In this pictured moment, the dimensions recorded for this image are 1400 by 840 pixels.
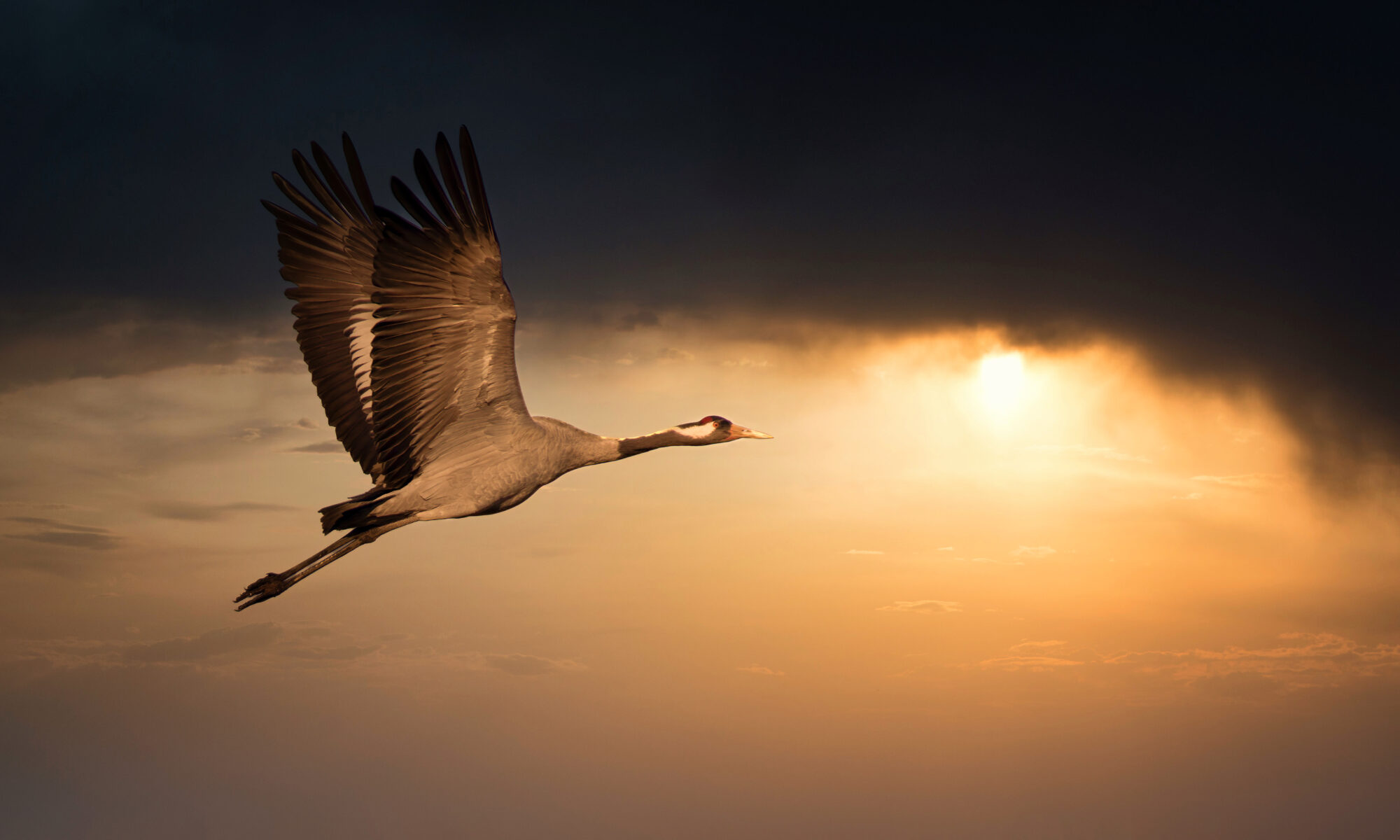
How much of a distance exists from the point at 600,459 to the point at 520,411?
0.93 m

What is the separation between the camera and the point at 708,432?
8305 mm

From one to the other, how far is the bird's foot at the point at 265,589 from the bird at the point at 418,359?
1 centimetres

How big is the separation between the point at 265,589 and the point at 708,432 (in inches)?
163

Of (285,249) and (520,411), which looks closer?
(520,411)

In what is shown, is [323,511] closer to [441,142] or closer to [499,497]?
[499,497]

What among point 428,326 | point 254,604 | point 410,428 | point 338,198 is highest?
point 338,198

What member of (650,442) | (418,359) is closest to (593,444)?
(650,442)

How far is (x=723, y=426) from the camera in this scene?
8367 millimetres

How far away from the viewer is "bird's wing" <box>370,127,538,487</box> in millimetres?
6512

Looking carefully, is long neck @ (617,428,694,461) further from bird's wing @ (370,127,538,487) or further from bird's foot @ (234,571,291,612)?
bird's foot @ (234,571,291,612)

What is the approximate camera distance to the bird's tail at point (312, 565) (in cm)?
773

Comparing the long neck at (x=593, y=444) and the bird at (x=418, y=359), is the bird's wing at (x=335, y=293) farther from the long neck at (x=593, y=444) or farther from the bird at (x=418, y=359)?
the long neck at (x=593, y=444)

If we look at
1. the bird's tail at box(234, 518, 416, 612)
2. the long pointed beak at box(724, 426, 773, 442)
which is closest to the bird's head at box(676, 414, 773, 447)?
the long pointed beak at box(724, 426, 773, 442)

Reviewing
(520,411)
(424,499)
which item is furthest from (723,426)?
(424,499)
